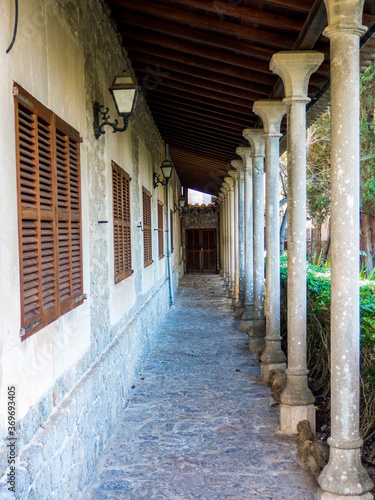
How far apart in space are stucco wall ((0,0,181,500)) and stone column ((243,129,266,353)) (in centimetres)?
218

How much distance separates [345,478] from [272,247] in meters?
3.40

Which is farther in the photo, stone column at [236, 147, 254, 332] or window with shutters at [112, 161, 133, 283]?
stone column at [236, 147, 254, 332]

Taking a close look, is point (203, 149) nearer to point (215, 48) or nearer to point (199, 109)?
point (199, 109)

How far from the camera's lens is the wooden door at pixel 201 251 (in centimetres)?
2481

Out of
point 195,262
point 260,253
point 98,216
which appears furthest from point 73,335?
point 195,262

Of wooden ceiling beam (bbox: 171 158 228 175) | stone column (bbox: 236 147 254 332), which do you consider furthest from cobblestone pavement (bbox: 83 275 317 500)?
wooden ceiling beam (bbox: 171 158 228 175)

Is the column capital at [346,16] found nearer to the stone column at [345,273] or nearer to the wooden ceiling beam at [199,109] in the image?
the stone column at [345,273]

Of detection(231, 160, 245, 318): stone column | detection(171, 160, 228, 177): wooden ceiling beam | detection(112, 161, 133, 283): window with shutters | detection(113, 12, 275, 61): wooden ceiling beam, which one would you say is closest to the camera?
detection(113, 12, 275, 61): wooden ceiling beam

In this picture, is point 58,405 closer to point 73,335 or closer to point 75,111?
point 73,335

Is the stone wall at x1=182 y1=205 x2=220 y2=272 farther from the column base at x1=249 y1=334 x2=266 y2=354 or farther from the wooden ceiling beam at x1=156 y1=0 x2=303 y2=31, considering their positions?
the wooden ceiling beam at x1=156 y1=0 x2=303 y2=31

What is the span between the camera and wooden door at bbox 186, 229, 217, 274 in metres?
24.8

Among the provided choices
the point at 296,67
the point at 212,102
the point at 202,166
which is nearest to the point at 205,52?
the point at 296,67

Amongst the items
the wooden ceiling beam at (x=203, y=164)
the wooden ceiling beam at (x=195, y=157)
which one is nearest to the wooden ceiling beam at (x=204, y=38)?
the wooden ceiling beam at (x=195, y=157)

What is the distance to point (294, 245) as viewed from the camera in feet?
15.8
